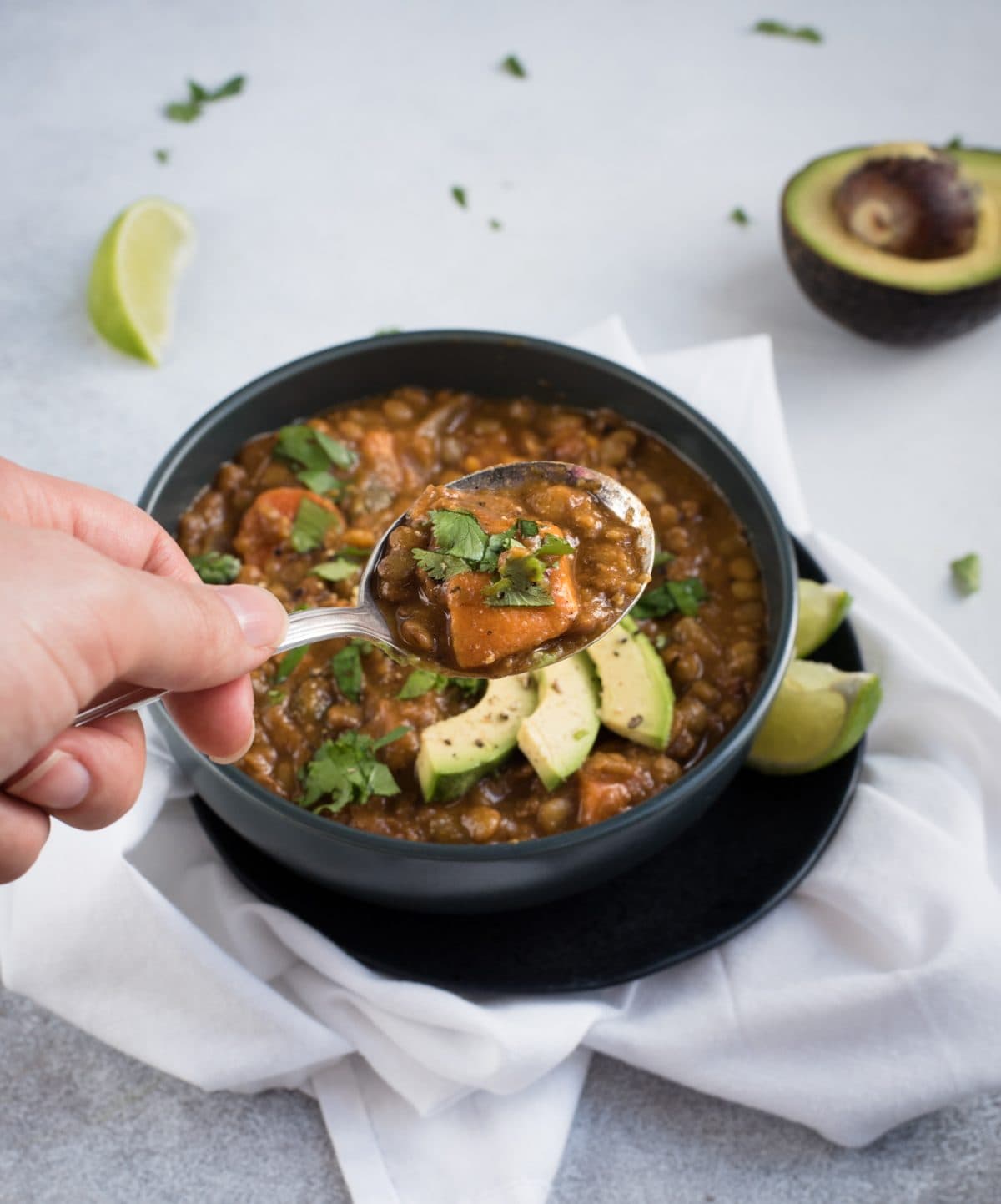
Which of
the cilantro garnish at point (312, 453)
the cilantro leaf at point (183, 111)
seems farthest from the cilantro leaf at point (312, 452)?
the cilantro leaf at point (183, 111)

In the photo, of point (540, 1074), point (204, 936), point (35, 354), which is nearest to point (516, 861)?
point (540, 1074)

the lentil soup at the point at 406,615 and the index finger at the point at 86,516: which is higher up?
the index finger at the point at 86,516

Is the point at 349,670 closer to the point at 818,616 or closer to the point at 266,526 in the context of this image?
the point at 266,526

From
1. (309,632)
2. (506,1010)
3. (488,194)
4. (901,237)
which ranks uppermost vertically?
(309,632)

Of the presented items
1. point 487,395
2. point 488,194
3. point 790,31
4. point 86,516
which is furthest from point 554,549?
point 790,31

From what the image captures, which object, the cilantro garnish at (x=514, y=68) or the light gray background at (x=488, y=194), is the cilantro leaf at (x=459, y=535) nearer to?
the light gray background at (x=488, y=194)
